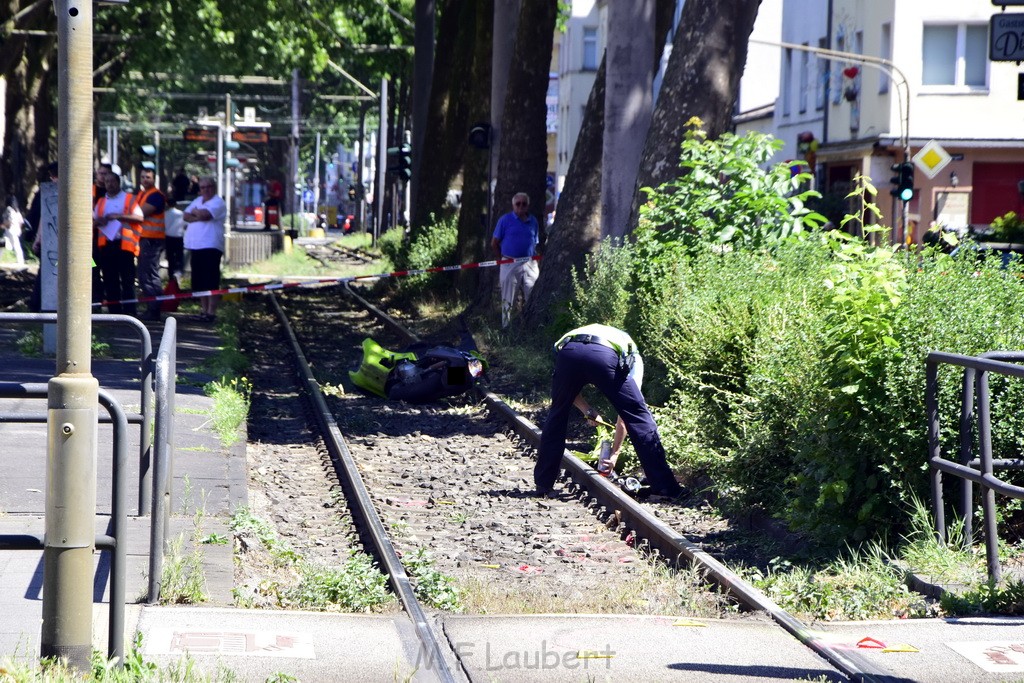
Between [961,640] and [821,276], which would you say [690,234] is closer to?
[821,276]

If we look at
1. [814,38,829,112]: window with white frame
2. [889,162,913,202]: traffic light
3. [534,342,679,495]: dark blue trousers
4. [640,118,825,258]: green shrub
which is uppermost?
[814,38,829,112]: window with white frame

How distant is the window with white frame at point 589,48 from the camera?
225 feet

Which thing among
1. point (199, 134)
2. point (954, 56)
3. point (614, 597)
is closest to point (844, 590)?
point (614, 597)

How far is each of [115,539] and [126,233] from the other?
1368 centimetres

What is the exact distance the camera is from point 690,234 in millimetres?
13359

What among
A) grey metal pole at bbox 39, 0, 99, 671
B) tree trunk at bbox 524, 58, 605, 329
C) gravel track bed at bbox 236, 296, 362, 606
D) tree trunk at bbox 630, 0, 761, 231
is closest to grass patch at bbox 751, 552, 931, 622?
gravel track bed at bbox 236, 296, 362, 606

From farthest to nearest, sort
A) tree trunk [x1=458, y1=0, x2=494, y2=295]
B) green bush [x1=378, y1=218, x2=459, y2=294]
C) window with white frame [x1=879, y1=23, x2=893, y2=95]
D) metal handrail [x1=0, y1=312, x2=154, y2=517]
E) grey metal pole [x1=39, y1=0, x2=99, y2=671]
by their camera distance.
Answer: window with white frame [x1=879, y1=23, x2=893, y2=95] < green bush [x1=378, y1=218, x2=459, y2=294] < tree trunk [x1=458, y1=0, x2=494, y2=295] < metal handrail [x1=0, y1=312, x2=154, y2=517] < grey metal pole [x1=39, y1=0, x2=99, y2=671]

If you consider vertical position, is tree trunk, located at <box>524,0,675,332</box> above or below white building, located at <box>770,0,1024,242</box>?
below

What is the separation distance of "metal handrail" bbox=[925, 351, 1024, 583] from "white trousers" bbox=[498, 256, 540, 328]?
11.6 m

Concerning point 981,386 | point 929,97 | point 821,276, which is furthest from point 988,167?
point 981,386

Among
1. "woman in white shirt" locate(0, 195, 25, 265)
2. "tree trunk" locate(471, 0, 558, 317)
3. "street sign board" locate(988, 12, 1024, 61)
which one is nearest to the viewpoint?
"street sign board" locate(988, 12, 1024, 61)

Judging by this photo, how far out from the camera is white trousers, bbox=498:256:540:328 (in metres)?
19.0

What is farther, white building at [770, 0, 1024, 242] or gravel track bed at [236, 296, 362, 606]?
white building at [770, 0, 1024, 242]

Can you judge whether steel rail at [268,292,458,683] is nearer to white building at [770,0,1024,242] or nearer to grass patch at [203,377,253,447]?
grass patch at [203,377,253,447]
